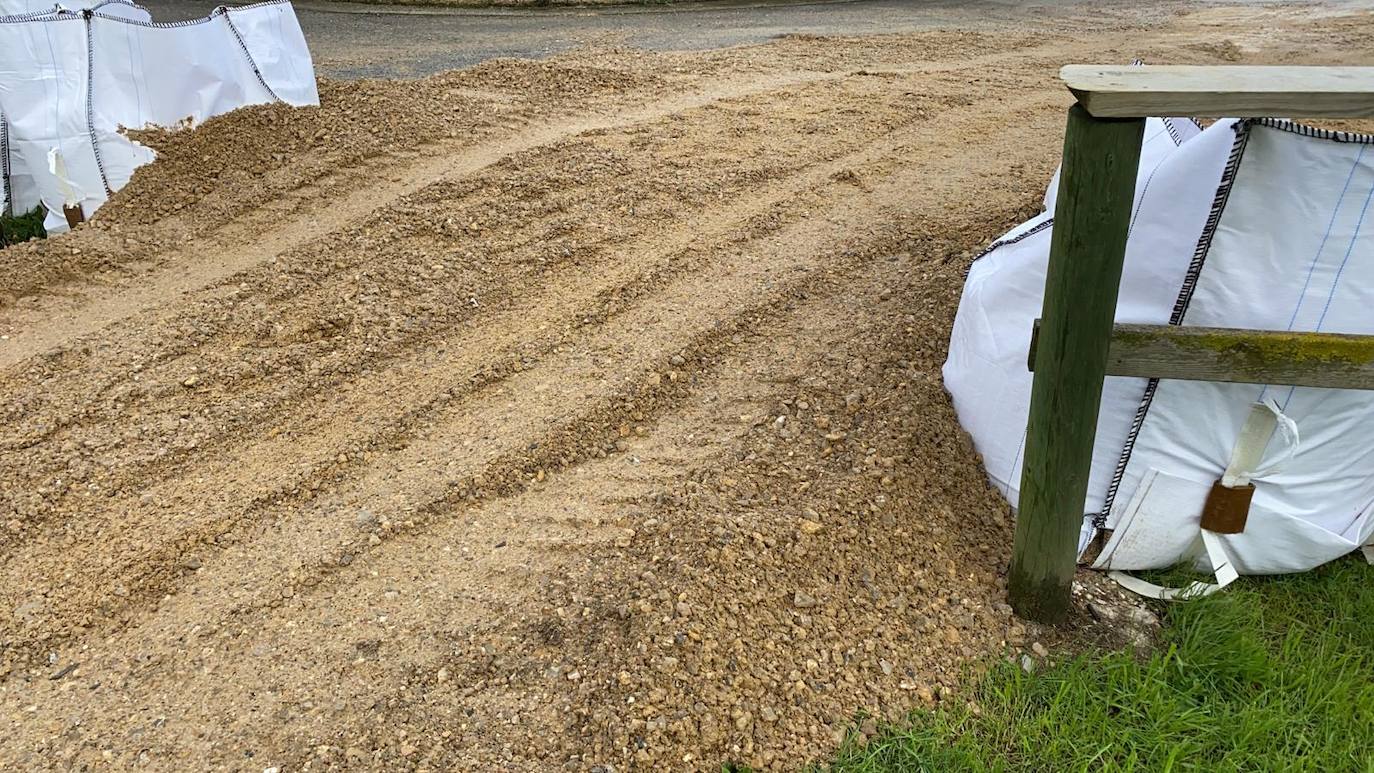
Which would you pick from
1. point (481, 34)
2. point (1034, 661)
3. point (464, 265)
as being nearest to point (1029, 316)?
point (1034, 661)

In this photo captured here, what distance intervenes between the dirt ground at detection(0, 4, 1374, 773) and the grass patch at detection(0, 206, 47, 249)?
688 millimetres

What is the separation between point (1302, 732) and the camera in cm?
239

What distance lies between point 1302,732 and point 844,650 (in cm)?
107

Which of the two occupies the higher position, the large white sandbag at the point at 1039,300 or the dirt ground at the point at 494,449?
the large white sandbag at the point at 1039,300

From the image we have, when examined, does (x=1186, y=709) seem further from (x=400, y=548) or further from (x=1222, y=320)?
(x=400, y=548)

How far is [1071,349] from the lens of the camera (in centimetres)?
226

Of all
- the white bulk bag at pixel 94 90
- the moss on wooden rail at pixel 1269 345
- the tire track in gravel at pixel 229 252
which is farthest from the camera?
the white bulk bag at pixel 94 90

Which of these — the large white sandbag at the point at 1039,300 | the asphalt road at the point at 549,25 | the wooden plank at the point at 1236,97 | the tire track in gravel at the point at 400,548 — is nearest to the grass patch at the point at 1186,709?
the large white sandbag at the point at 1039,300

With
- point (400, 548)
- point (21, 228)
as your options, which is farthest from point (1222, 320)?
point (21, 228)

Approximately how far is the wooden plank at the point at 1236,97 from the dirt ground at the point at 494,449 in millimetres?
1271

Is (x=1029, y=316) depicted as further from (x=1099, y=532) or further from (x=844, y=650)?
(x=844, y=650)

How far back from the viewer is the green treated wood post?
2100 mm

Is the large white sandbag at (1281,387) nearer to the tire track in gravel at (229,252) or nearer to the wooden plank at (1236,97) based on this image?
the wooden plank at (1236,97)

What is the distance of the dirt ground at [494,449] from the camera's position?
2.42 metres
